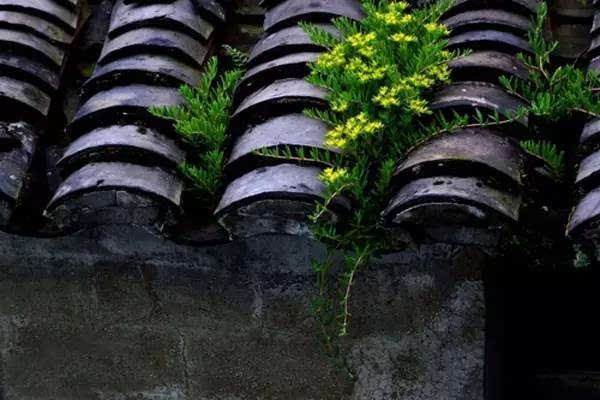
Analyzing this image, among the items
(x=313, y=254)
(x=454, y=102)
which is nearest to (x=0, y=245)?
(x=313, y=254)

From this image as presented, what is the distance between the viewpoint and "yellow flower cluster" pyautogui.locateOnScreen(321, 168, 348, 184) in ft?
9.81

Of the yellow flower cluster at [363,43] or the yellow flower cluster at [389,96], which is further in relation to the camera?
the yellow flower cluster at [363,43]

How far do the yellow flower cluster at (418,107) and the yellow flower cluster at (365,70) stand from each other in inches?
6.3

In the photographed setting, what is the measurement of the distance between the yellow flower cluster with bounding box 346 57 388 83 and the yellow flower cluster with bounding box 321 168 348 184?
0.41 m

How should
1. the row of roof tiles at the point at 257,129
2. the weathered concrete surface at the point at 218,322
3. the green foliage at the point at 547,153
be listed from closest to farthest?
the row of roof tiles at the point at 257,129
the green foliage at the point at 547,153
the weathered concrete surface at the point at 218,322

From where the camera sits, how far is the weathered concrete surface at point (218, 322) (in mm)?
3654

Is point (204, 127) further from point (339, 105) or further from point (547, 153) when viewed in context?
point (547, 153)

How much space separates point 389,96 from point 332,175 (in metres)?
0.39

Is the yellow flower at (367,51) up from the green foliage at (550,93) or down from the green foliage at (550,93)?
up

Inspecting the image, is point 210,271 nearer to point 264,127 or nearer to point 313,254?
point 313,254

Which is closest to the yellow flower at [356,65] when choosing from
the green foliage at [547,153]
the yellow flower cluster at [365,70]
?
the yellow flower cluster at [365,70]

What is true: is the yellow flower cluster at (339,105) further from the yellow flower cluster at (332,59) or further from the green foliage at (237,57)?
the green foliage at (237,57)

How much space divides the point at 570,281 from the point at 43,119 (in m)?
2.40

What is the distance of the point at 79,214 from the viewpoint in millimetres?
3250
